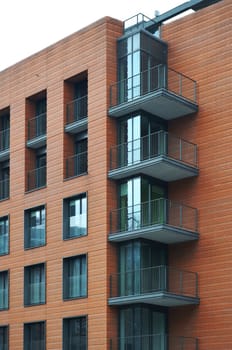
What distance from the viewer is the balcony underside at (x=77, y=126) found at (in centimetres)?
3844

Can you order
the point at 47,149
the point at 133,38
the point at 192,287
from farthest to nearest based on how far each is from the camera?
1. the point at 47,149
2. the point at 133,38
3. the point at 192,287

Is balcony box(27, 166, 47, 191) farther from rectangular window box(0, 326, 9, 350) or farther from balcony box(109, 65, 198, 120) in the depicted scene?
rectangular window box(0, 326, 9, 350)

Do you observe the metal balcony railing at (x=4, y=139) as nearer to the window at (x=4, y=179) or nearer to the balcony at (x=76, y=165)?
the window at (x=4, y=179)

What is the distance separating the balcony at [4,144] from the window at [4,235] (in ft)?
Answer: 10.9

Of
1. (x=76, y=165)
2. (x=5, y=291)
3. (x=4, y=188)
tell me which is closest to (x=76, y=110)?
(x=76, y=165)

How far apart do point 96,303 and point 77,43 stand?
41.5 ft

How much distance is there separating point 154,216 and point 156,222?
38 cm

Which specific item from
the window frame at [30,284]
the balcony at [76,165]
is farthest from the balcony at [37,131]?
the window frame at [30,284]

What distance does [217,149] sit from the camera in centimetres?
3544

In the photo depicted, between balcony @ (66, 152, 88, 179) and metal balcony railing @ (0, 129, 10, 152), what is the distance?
5.82m

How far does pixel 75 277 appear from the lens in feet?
123

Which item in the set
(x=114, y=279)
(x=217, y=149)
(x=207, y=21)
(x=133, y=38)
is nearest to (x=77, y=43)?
(x=133, y=38)

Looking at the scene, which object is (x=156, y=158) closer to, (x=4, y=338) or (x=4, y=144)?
(x=4, y=144)

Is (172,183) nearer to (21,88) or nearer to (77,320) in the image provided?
(77,320)
